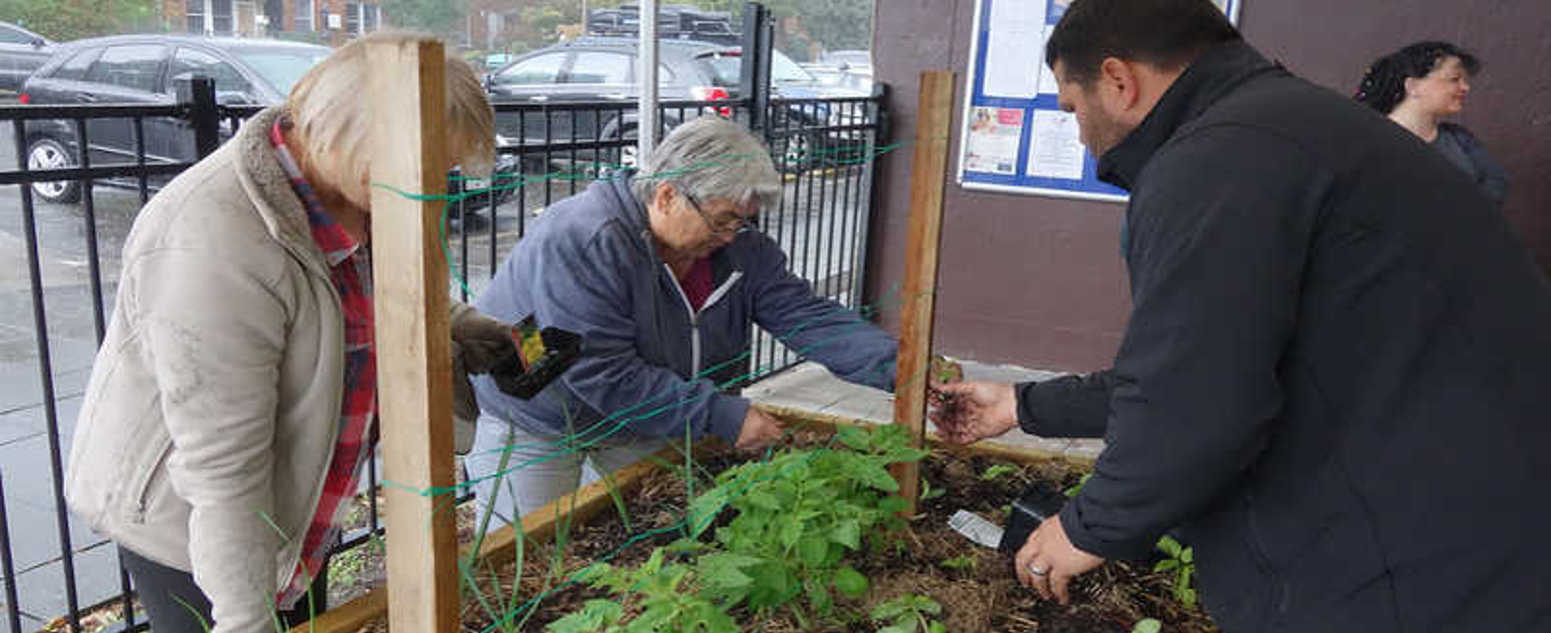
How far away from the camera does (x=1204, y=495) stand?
51.6 inches

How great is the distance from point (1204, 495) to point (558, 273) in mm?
1329

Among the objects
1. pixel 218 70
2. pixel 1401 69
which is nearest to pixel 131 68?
pixel 218 70

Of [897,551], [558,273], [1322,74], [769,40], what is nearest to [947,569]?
[897,551]

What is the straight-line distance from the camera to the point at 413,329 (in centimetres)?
111

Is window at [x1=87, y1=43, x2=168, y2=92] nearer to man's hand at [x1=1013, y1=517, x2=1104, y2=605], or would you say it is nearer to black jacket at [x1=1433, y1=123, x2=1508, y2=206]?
black jacket at [x1=1433, y1=123, x2=1508, y2=206]

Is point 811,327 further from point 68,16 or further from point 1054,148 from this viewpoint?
point 68,16

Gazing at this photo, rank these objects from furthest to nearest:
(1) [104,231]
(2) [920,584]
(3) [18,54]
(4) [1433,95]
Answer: (3) [18,54]
(1) [104,231]
(4) [1433,95]
(2) [920,584]

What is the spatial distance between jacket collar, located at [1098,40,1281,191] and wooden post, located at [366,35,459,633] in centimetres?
93

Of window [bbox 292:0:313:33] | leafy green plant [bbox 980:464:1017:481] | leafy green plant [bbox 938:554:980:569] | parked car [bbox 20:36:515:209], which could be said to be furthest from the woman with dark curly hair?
window [bbox 292:0:313:33]

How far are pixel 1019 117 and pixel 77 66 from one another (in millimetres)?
7777

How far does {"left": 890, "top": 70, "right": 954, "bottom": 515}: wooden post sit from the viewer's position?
217 centimetres

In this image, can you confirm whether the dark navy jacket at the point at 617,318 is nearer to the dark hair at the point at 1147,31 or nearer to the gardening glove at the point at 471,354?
the gardening glove at the point at 471,354

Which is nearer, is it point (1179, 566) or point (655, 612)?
point (655, 612)

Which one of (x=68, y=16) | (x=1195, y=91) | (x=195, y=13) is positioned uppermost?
(x=195, y=13)
